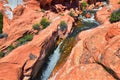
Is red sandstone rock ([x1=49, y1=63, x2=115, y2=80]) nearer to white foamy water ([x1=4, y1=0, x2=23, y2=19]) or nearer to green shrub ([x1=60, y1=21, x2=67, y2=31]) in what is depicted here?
green shrub ([x1=60, y1=21, x2=67, y2=31])

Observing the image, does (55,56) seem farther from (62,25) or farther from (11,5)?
(11,5)

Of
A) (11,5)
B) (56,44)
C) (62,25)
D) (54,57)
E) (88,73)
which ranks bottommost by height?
(54,57)

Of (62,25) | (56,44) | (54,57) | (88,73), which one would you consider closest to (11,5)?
(62,25)

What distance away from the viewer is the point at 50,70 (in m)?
Answer: 33.1

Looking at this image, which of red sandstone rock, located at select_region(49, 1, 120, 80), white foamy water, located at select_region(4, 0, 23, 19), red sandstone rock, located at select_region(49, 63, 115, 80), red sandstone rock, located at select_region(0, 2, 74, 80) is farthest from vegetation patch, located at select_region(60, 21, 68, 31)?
red sandstone rock, located at select_region(49, 63, 115, 80)

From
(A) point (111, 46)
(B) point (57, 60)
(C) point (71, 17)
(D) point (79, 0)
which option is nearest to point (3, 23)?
(C) point (71, 17)

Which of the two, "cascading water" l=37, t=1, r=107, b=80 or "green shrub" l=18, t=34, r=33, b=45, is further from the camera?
"green shrub" l=18, t=34, r=33, b=45

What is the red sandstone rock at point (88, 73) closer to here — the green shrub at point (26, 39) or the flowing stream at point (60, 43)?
the flowing stream at point (60, 43)

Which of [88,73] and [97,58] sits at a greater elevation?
[97,58]

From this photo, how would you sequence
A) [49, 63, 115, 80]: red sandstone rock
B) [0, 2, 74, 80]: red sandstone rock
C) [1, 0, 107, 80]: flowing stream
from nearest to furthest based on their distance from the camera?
1. [49, 63, 115, 80]: red sandstone rock
2. [0, 2, 74, 80]: red sandstone rock
3. [1, 0, 107, 80]: flowing stream

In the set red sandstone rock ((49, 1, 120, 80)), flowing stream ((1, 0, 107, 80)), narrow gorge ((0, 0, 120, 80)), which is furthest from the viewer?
flowing stream ((1, 0, 107, 80))

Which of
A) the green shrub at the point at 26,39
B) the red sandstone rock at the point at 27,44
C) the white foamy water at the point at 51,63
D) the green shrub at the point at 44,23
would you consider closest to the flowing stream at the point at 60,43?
the white foamy water at the point at 51,63

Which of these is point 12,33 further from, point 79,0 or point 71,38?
point 79,0

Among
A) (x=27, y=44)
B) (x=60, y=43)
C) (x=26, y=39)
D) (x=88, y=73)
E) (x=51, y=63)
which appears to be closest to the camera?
(x=88, y=73)
